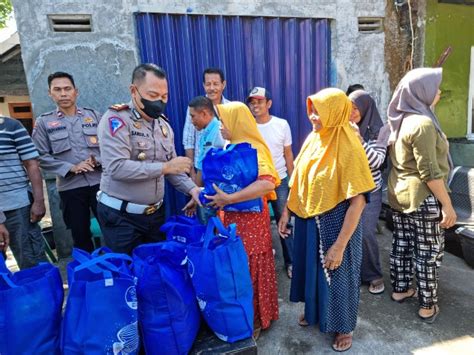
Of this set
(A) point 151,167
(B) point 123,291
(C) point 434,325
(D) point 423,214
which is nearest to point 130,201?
(A) point 151,167

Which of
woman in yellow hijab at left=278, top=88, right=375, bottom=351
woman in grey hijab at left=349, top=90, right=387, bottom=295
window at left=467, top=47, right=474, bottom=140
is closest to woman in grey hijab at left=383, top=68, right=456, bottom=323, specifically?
woman in grey hijab at left=349, top=90, right=387, bottom=295

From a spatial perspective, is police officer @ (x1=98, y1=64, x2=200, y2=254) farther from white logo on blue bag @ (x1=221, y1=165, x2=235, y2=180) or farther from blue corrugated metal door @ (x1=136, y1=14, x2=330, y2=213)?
blue corrugated metal door @ (x1=136, y1=14, x2=330, y2=213)

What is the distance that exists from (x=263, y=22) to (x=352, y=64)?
1.34m

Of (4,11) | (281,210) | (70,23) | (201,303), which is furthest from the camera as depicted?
(4,11)

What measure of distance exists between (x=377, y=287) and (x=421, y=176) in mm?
1145

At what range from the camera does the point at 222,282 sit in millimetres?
1728

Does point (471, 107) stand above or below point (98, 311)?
above

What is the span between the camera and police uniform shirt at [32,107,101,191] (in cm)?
306

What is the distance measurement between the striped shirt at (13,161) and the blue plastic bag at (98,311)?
5.19 feet

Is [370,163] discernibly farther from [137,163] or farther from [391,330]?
[137,163]

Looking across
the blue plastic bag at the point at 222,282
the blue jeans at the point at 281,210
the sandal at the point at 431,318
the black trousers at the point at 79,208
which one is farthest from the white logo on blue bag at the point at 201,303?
the black trousers at the point at 79,208

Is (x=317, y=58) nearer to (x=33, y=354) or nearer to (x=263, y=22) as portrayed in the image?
(x=263, y=22)

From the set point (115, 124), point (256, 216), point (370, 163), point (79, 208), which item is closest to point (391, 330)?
point (370, 163)

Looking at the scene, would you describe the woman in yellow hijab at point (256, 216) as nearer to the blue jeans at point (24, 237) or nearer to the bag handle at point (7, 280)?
the bag handle at point (7, 280)
